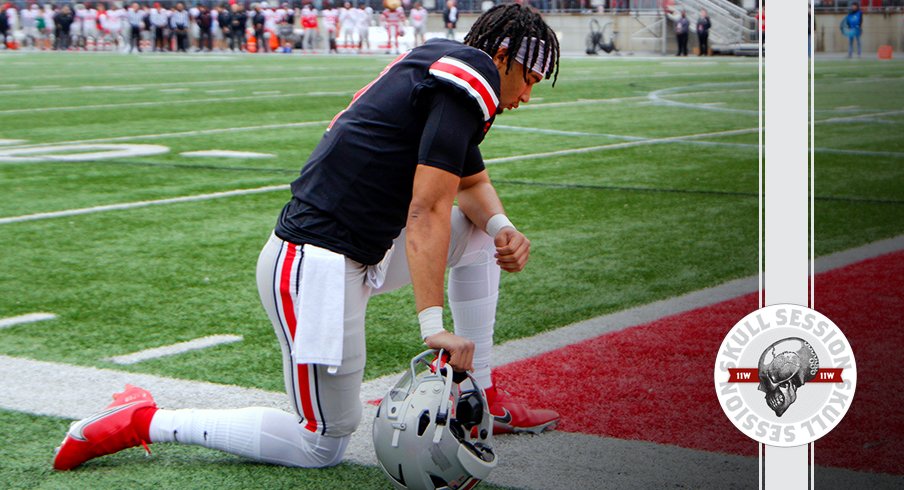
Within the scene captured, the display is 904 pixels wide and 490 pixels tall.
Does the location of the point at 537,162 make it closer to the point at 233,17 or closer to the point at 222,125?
the point at 222,125

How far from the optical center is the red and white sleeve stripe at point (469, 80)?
9.68ft

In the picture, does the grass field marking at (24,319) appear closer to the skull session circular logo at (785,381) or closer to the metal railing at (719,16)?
the skull session circular logo at (785,381)

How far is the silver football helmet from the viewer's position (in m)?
2.89

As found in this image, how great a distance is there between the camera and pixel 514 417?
3707 mm

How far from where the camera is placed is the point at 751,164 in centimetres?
1041

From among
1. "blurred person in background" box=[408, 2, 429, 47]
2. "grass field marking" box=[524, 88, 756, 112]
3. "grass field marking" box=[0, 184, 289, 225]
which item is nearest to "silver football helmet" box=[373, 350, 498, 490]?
"grass field marking" box=[0, 184, 289, 225]

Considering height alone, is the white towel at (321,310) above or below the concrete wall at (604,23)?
below

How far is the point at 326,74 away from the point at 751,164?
1533cm

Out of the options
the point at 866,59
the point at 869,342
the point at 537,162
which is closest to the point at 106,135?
the point at 537,162

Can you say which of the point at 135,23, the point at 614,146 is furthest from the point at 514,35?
the point at 135,23

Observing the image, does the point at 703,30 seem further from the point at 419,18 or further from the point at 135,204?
the point at 135,204

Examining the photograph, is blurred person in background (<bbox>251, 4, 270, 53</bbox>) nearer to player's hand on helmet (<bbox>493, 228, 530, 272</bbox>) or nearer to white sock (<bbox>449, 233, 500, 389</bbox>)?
white sock (<bbox>449, 233, 500, 389</bbox>)

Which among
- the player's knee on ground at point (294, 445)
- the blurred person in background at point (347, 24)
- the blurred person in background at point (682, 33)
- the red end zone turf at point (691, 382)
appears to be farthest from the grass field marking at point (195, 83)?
the blurred person in background at point (347, 24)

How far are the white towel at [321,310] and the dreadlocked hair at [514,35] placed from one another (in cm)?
67
